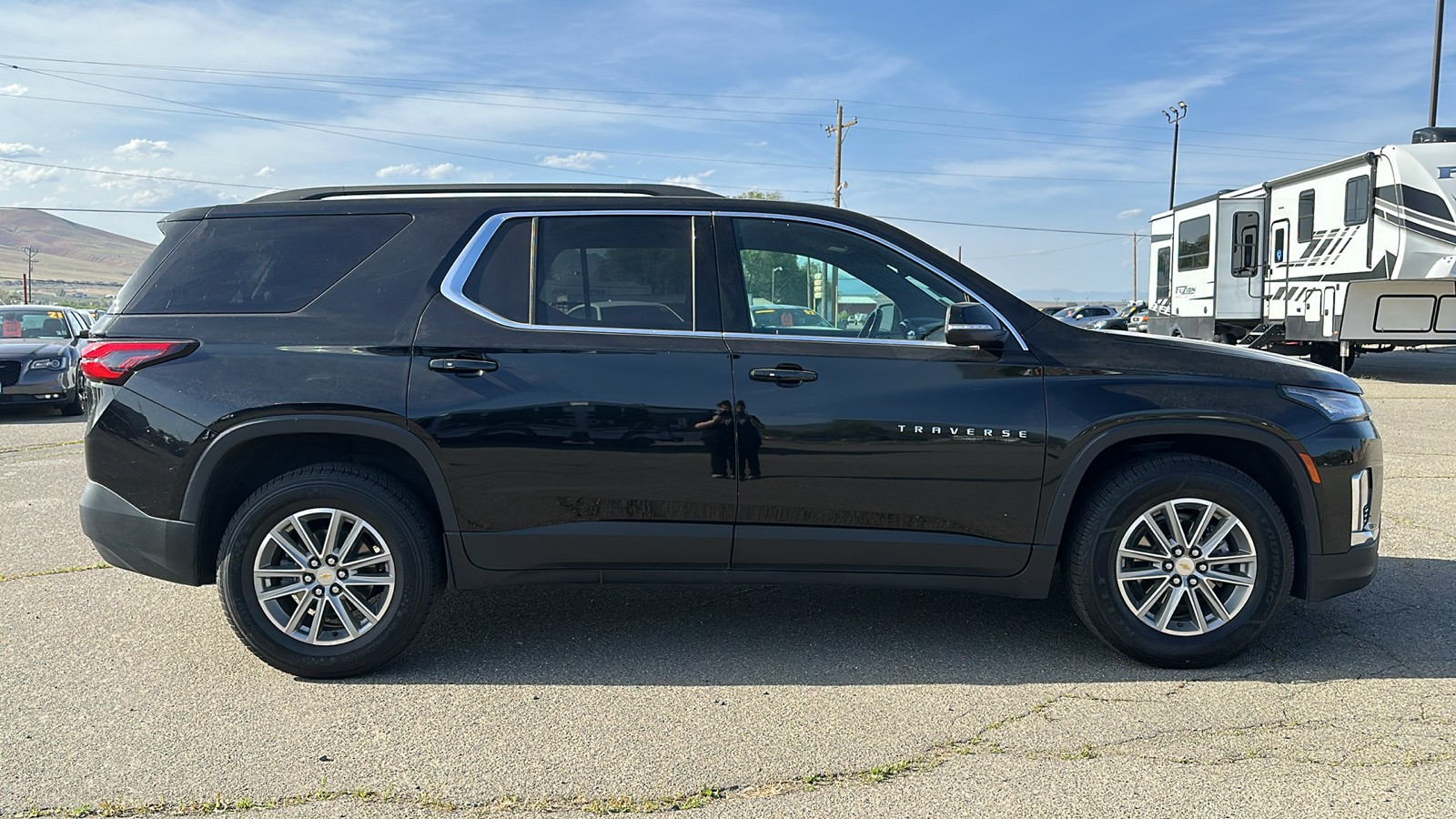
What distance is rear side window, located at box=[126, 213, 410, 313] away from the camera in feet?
12.8

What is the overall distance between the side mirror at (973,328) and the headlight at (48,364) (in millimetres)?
12379

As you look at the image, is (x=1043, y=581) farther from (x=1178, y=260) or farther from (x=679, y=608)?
(x=1178, y=260)

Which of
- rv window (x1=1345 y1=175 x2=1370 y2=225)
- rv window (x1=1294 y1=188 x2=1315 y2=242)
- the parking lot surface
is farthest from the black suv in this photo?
rv window (x1=1294 y1=188 x2=1315 y2=242)

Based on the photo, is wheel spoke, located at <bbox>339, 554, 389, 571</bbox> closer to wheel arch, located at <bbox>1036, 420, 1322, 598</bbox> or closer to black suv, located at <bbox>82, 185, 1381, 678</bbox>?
black suv, located at <bbox>82, 185, 1381, 678</bbox>

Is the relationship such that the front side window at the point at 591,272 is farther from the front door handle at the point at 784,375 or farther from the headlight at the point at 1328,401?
the headlight at the point at 1328,401

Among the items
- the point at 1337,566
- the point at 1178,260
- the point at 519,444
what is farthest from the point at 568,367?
the point at 1178,260

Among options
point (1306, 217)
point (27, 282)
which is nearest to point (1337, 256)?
point (1306, 217)

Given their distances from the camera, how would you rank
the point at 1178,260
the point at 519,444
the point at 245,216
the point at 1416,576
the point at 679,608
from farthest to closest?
the point at 1178,260, the point at 1416,576, the point at 679,608, the point at 245,216, the point at 519,444

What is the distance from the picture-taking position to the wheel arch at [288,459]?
12.3 feet

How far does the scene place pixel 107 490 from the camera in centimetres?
389

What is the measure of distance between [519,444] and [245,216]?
1450 millimetres

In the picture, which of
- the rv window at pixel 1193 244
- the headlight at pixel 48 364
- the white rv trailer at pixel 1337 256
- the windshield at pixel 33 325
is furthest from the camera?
the rv window at pixel 1193 244

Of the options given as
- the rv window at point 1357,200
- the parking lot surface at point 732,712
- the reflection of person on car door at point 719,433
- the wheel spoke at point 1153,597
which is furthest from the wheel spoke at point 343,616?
the rv window at point 1357,200

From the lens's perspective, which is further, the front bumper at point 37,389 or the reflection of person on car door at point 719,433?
the front bumper at point 37,389
